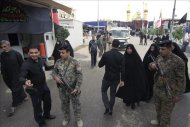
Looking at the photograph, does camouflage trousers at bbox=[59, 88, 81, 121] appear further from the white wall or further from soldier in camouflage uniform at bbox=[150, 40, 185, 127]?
the white wall

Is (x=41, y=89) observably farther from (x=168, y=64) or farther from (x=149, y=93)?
(x=149, y=93)

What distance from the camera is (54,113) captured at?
5.37m

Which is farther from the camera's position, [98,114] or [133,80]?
[133,80]

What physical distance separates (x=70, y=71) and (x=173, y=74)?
1.98m

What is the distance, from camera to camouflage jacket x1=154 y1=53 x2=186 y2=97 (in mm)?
3728

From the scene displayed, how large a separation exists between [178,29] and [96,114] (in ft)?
63.2

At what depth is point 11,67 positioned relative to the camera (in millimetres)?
5320

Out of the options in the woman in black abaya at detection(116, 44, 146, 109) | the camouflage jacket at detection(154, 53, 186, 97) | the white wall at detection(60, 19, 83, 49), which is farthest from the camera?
the white wall at detection(60, 19, 83, 49)

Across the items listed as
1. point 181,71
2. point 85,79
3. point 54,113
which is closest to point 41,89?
point 54,113

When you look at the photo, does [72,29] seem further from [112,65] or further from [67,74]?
[67,74]

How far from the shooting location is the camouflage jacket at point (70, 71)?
13.7 feet

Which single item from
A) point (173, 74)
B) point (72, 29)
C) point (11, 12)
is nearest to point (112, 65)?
point (173, 74)

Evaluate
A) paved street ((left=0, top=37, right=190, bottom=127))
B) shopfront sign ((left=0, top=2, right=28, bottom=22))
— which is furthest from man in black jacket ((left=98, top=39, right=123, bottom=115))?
shopfront sign ((left=0, top=2, right=28, bottom=22))

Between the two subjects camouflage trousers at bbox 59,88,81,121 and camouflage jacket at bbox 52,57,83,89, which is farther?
camouflage trousers at bbox 59,88,81,121
